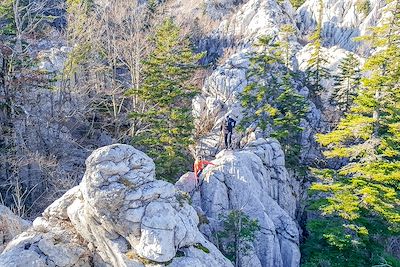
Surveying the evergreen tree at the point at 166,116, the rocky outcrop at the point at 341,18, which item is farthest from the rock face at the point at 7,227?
the rocky outcrop at the point at 341,18

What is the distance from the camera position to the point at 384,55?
527 inches

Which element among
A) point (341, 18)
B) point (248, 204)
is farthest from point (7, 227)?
point (341, 18)

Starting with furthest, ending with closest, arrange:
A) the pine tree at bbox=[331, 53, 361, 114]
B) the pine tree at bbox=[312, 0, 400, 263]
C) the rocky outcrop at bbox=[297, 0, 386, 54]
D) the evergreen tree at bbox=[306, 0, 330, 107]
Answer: the rocky outcrop at bbox=[297, 0, 386, 54] < the evergreen tree at bbox=[306, 0, 330, 107] < the pine tree at bbox=[331, 53, 361, 114] < the pine tree at bbox=[312, 0, 400, 263]

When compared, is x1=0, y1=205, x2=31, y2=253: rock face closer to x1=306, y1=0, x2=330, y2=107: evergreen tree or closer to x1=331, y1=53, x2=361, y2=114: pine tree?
x1=331, y1=53, x2=361, y2=114: pine tree

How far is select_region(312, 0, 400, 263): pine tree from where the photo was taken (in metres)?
12.5

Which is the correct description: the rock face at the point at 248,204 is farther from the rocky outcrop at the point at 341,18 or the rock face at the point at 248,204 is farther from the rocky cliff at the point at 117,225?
the rocky outcrop at the point at 341,18

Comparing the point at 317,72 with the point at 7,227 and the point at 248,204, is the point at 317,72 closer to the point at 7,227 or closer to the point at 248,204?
the point at 248,204

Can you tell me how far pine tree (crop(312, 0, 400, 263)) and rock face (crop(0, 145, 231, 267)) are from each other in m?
6.46

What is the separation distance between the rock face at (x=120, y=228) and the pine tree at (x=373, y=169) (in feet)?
21.2

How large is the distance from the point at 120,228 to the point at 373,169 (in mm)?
9734

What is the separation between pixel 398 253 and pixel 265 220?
9390 millimetres

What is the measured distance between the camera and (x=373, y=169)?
12984mm

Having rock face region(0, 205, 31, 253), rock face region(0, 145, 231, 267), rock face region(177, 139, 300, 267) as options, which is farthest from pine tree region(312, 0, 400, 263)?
rock face region(0, 205, 31, 253)

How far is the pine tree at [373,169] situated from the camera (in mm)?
12453
